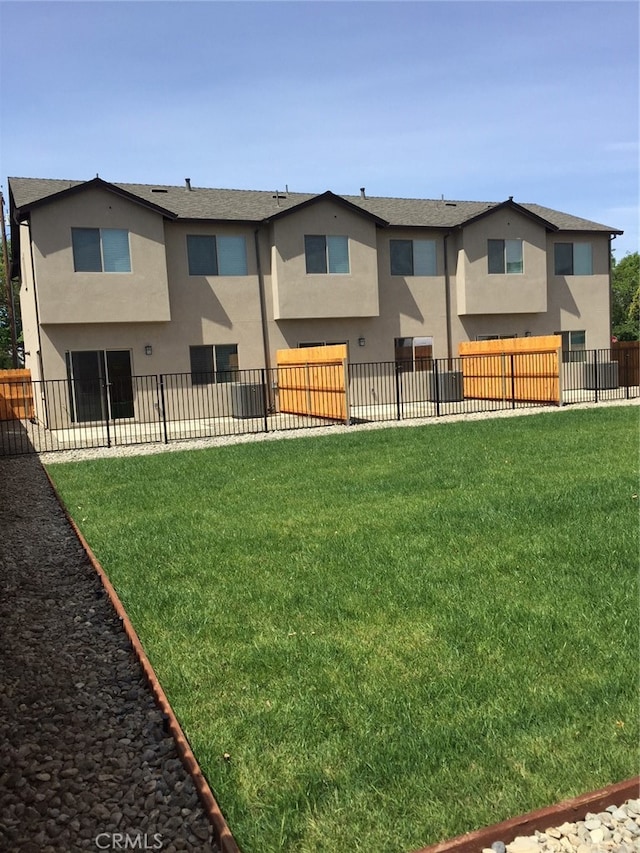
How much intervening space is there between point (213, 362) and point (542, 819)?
20.1m

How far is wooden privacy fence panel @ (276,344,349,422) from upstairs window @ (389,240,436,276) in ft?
18.9

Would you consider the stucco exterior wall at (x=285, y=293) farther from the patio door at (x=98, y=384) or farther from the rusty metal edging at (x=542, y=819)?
the rusty metal edging at (x=542, y=819)

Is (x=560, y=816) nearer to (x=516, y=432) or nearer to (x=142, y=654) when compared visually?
(x=142, y=654)

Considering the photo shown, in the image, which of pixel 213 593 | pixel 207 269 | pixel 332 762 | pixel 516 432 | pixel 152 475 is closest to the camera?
pixel 332 762

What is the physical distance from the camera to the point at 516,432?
13930 millimetres

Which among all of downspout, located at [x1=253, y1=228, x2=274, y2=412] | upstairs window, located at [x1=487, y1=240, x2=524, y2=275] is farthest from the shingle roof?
upstairs window, located at [x1=487, y1=240, x2=524, y2=275]

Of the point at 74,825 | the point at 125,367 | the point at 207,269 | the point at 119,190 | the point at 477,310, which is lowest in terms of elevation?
the point at 74,825

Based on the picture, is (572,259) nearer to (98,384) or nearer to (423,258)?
(423,258)

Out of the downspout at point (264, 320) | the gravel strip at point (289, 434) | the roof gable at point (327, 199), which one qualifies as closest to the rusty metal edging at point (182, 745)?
the gravel strip at point (289, 434)

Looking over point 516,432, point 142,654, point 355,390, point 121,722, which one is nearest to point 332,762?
point 121,722

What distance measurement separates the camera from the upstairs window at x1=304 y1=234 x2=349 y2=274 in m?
22.5

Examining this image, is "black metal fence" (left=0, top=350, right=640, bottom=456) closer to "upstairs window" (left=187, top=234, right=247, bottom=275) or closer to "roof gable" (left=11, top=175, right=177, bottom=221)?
"upstairs window" (left=187, top=234, right=247, bottom=275)

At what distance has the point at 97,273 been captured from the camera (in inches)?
773

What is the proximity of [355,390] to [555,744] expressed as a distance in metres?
20.5
